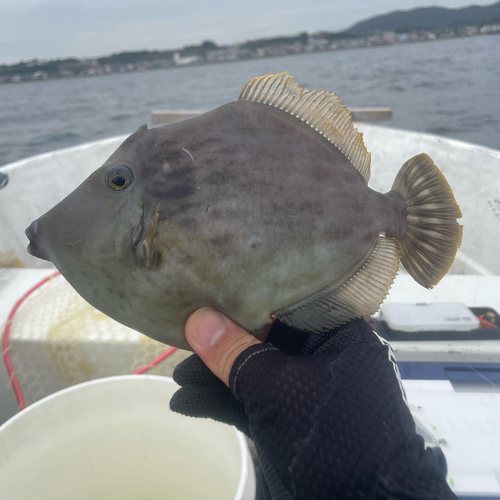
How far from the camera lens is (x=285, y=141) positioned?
1.40m

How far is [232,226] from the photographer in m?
1.26

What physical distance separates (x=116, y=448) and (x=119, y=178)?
1.83 meters

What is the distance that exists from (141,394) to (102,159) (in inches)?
151

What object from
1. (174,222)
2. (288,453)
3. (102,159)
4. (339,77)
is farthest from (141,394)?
(339,77)

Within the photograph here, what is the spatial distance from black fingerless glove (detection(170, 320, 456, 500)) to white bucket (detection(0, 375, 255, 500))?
81 centimetres

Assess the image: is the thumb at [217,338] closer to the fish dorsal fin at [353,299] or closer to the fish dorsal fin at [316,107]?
the fish dorsal fin at [353,299]

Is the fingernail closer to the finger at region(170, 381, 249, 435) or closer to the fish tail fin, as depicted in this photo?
the finger at region(170, 381, 249, 435)

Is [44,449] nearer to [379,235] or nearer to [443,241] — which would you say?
[379,235]

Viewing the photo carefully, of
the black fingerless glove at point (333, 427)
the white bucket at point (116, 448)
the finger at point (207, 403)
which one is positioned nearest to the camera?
the black fingerless glove at point (333, 427)

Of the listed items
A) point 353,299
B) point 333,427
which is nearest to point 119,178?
point 353,299

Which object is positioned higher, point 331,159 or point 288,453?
point 331,159

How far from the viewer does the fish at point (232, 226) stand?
126 cm

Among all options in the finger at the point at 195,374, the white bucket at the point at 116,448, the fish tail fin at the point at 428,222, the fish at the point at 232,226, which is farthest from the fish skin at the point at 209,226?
the white bucket at the point at 116,448

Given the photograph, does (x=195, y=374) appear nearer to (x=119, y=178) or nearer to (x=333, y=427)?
(x=333, y=427)
